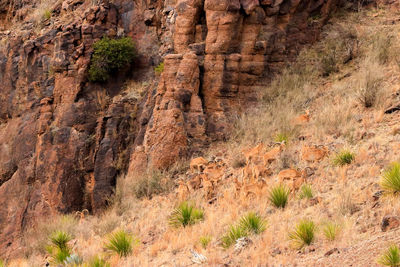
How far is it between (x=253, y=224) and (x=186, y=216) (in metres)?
1.62

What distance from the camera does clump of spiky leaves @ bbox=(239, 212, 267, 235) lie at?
597 centimetres

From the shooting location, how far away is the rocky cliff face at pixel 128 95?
11.1 meters

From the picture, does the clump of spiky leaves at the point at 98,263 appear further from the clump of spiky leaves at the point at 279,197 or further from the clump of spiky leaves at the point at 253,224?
the clump of spiky leaves at the point at 279,197

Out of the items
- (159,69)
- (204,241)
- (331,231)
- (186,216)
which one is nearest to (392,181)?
(331,231)

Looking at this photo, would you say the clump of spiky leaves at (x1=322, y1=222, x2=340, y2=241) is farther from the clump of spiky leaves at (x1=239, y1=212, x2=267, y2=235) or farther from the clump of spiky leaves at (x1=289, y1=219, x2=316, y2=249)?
the clump of spiky leaves at (x1=239, y1=212, x2=267, y2=235)

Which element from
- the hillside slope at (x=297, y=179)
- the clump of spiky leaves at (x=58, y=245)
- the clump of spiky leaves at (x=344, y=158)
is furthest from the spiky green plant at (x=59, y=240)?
the clump of spiky leaves at (x=344, y=158)

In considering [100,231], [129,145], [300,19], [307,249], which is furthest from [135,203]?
[300,19]

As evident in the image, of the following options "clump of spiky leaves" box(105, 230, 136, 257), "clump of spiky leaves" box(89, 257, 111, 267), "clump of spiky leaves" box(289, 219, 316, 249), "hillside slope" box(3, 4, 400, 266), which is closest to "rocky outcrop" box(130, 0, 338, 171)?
"hillside slope" box(3, 4, 400, 266)

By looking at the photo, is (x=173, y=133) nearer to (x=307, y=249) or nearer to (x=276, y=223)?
(x=276, y=223)

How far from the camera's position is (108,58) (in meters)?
13.0

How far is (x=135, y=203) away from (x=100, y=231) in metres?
1.18

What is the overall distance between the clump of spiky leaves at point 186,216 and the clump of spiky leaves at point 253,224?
1307 millimetres

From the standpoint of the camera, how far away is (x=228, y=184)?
8773 mm

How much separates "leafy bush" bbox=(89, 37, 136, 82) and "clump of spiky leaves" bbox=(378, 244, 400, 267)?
10.5m
